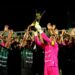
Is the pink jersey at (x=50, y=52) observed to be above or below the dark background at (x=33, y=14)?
below

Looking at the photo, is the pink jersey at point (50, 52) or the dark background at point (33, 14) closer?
the pink jersey at point (50, 52)

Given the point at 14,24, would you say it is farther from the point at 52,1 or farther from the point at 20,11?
the point at 52,1

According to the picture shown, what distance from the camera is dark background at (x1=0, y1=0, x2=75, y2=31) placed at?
32.9 feet

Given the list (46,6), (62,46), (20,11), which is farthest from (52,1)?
(62,46)

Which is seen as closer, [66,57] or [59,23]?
[66,57]

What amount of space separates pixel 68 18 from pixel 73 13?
15 centimetres

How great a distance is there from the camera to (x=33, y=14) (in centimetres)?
1051

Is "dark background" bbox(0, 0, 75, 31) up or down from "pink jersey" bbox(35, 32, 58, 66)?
up

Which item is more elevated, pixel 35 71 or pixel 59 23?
pixel 59 23

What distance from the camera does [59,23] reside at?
1013 cm

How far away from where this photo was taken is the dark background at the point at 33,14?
10.0m

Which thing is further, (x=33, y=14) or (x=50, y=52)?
(x=33, y=14)

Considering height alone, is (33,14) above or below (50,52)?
above

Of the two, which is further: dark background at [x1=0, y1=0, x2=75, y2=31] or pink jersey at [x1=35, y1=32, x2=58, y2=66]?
dark background at [x1=0, y1=0, x2=75, y2=31]
